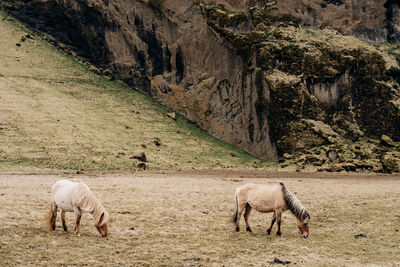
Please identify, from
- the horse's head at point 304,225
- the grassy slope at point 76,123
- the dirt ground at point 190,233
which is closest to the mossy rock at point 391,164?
the dirt ground at point 190,233

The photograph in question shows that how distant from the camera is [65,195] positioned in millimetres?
10531

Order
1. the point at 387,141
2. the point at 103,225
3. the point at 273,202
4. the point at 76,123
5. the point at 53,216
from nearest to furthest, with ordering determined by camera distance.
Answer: the point at 103,225 < the point at 53,216 < the point at 273,202 < the point at 76,123 < the point at 387,141

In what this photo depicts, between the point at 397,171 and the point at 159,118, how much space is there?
27.1m

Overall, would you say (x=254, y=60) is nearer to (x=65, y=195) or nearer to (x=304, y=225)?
(x=304, y=225)

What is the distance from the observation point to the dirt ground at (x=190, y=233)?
8789 mm

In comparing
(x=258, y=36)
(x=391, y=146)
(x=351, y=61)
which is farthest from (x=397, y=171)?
(x=258, y=36)

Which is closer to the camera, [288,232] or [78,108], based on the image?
[288,232]

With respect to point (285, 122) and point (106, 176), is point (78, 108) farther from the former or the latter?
point (285, 122)

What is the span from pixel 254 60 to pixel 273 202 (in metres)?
33.9

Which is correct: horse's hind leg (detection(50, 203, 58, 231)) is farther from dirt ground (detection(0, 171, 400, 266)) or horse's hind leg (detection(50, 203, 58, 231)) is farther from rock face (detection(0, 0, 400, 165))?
rock face (detection(0, 0, 400, 165))

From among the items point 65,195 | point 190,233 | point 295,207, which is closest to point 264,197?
point 295,207

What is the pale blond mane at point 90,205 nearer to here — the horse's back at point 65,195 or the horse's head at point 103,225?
the horse's head at point 103,225

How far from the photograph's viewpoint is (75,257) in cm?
859

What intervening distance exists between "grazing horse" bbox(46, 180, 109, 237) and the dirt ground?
38 centimetres
